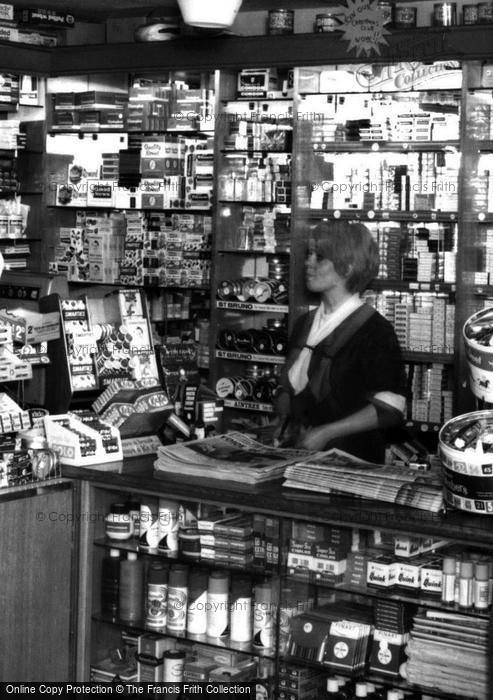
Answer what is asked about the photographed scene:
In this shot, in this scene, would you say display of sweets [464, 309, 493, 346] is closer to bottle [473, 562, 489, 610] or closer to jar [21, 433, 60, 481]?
bottle [473, 562, 489, 610]

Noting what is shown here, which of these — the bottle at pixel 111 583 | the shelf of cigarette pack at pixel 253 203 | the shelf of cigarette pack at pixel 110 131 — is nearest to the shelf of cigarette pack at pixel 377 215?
the shelf of cigarette pack at pixel 253 203

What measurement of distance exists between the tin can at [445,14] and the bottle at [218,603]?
4118mm

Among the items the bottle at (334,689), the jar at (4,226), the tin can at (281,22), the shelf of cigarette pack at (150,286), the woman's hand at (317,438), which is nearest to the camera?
the bottle at (334,689)

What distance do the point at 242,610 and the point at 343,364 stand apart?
1200 millimetres

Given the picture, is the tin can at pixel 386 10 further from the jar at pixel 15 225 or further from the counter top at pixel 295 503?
the counter top at pixel 295 503

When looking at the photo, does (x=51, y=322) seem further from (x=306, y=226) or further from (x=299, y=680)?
(x=306, y=226)

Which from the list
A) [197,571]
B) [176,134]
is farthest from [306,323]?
[176,134]

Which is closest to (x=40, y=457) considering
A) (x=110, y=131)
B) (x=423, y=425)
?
(x=423, y=425)

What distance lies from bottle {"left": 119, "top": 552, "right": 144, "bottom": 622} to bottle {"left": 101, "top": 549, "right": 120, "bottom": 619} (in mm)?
29

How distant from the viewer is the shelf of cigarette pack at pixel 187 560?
138 inches

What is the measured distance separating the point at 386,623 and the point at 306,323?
5.40ft

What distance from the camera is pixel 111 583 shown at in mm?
3799

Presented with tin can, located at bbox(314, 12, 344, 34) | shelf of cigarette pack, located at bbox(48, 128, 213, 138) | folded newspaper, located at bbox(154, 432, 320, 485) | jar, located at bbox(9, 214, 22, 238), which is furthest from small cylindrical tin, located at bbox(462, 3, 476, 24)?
folded newspaper, located at bbox(154, 432, 320, 485)

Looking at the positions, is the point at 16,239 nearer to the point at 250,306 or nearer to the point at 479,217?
the point at 250,306
